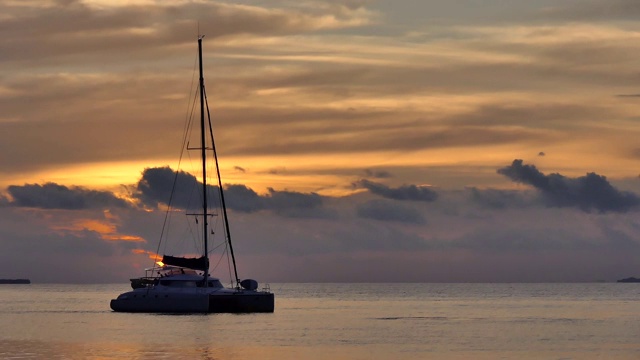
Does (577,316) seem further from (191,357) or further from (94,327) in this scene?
(191,357)

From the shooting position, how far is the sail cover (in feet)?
359

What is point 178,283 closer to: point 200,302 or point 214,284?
point 200,302

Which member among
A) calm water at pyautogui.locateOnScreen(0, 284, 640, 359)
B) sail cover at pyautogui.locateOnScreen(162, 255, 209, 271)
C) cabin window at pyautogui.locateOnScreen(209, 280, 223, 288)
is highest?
sail cover at pyautogui.locateOnScreen(162, 255, 209, 271)

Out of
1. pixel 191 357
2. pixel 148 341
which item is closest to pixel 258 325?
pixel 148 341

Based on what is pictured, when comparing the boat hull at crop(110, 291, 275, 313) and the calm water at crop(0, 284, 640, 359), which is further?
the boat hull at crop(110, 291, 275, 313)

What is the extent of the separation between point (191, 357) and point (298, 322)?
145 feet

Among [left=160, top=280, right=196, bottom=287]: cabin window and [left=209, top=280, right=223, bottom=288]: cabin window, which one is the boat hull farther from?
[left=209, top=280, right=223, bottom=288]: cabin window

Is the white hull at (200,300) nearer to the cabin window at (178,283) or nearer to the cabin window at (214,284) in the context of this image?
the cabin window at (178,283)

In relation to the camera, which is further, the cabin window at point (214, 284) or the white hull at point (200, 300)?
the cabin window at point (214, 284)

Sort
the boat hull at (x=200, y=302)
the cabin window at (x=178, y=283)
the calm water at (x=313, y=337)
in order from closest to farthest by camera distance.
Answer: the calm water at (x=313, y=337), the boat hull at (x=200, y=302), the cabin window at (x=178, y=283)

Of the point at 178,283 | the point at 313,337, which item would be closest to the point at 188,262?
the point at 178,283

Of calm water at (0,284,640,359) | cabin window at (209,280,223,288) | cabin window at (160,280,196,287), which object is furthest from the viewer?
cabin window at (209,280,223,288)

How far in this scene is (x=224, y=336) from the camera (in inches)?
3602

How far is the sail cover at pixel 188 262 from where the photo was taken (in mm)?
109562
